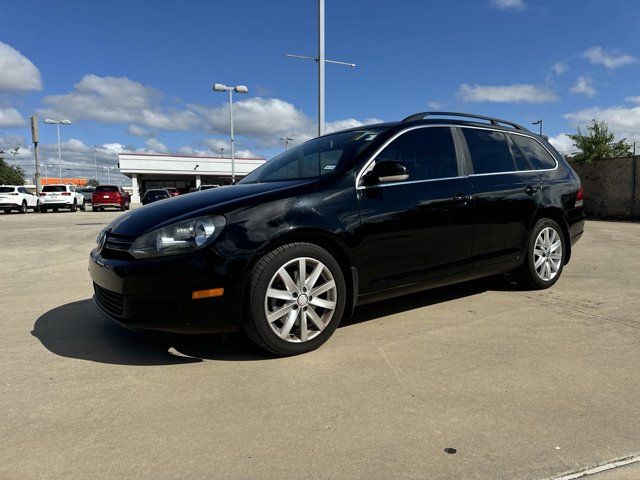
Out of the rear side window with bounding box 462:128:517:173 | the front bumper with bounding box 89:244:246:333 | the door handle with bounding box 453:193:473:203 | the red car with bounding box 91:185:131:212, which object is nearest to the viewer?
the front bumper with bounding box 89:244:246:333

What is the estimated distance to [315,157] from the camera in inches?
171

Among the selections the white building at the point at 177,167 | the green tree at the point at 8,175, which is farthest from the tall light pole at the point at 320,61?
the green tree at the point at 8,175

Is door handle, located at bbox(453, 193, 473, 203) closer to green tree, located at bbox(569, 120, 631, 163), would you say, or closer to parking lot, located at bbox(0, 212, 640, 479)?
parking lot, located at bbox(0, 212, 640, 479)

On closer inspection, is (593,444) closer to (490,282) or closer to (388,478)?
(388,478)

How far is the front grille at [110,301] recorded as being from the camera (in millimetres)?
3229

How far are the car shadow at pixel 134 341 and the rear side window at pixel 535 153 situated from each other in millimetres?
1903

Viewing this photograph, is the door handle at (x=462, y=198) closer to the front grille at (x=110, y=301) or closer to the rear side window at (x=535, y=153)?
the rear side window at (x=535, y=153)

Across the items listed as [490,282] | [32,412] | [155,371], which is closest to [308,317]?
[155,371]

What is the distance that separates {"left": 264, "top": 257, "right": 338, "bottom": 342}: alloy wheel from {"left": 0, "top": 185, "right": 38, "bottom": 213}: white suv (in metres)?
29.2

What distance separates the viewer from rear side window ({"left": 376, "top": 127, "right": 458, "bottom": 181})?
4023 millimetres

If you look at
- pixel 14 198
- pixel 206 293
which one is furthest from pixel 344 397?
pixel 14 198

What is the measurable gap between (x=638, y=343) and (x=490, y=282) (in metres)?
2.16

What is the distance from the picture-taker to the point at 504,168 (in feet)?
15.7

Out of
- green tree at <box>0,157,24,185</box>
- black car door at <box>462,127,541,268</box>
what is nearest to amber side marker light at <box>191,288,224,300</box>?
black car door at <box>462,127,541,268</box>
